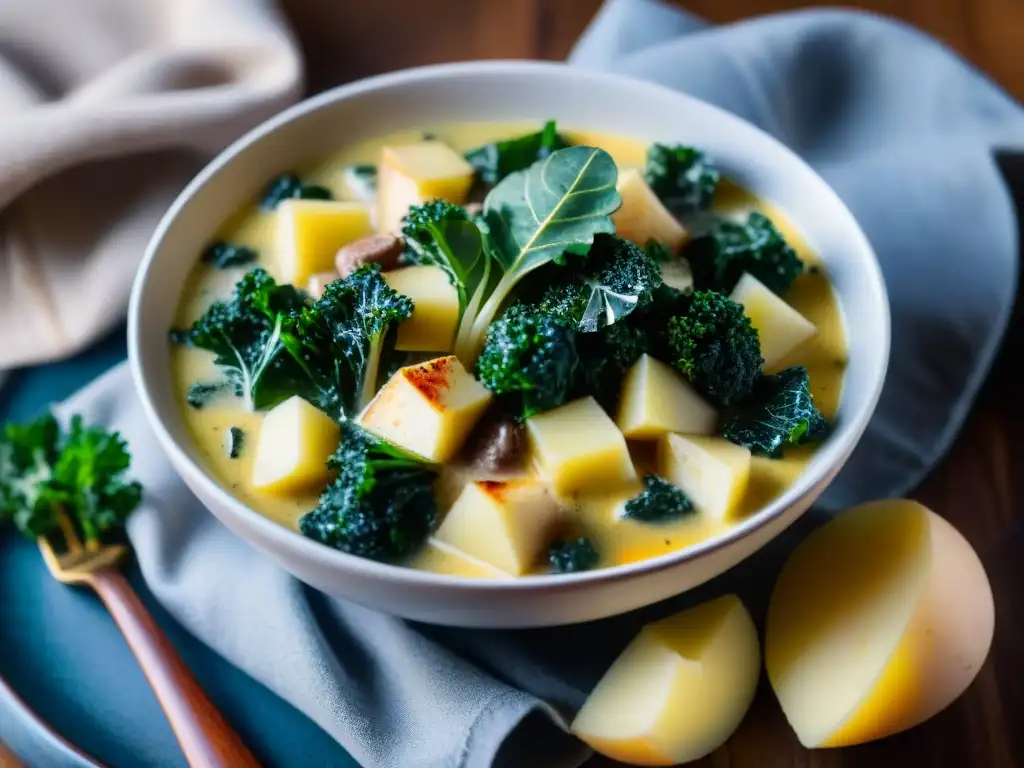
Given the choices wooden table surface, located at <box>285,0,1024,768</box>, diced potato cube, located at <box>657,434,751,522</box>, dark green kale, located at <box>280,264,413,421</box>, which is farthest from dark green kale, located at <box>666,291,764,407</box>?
wooden table surface, located at <box>285,0,1024,768</box>

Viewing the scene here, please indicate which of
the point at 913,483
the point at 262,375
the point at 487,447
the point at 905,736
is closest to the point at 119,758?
the point at 262,375

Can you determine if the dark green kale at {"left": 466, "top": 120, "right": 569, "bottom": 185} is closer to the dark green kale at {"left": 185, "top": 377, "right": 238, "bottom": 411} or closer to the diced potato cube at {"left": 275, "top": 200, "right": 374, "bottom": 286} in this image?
the diced potato cube at {"left": 275, "top": 200, "right": 374, "bottom": 286}

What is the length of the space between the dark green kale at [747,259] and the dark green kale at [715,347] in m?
0.26

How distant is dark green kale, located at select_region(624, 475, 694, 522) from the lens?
2080mm

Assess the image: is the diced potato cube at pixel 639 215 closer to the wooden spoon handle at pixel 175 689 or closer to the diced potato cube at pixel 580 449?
the diced potato cube at pixel 580 449

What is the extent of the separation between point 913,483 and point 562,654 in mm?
965

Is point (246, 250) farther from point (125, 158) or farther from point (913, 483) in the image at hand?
point (913, 483)

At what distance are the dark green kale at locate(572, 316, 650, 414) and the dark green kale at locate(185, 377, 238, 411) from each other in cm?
74

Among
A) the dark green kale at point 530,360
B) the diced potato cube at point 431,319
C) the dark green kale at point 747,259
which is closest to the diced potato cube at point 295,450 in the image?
the diced potato cube at point 431,319

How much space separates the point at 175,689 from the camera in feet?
7.19

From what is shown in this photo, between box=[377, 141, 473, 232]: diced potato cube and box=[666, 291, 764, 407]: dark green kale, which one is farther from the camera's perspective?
box=[377, 141, 473, 232]: diced potato cube

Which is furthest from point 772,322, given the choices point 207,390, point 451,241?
point 207,390

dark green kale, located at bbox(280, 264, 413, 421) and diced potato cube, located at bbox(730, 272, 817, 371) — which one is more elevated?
dark green kale, located at bbox(280, 264, 413, 421)

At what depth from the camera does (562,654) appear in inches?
89.8
